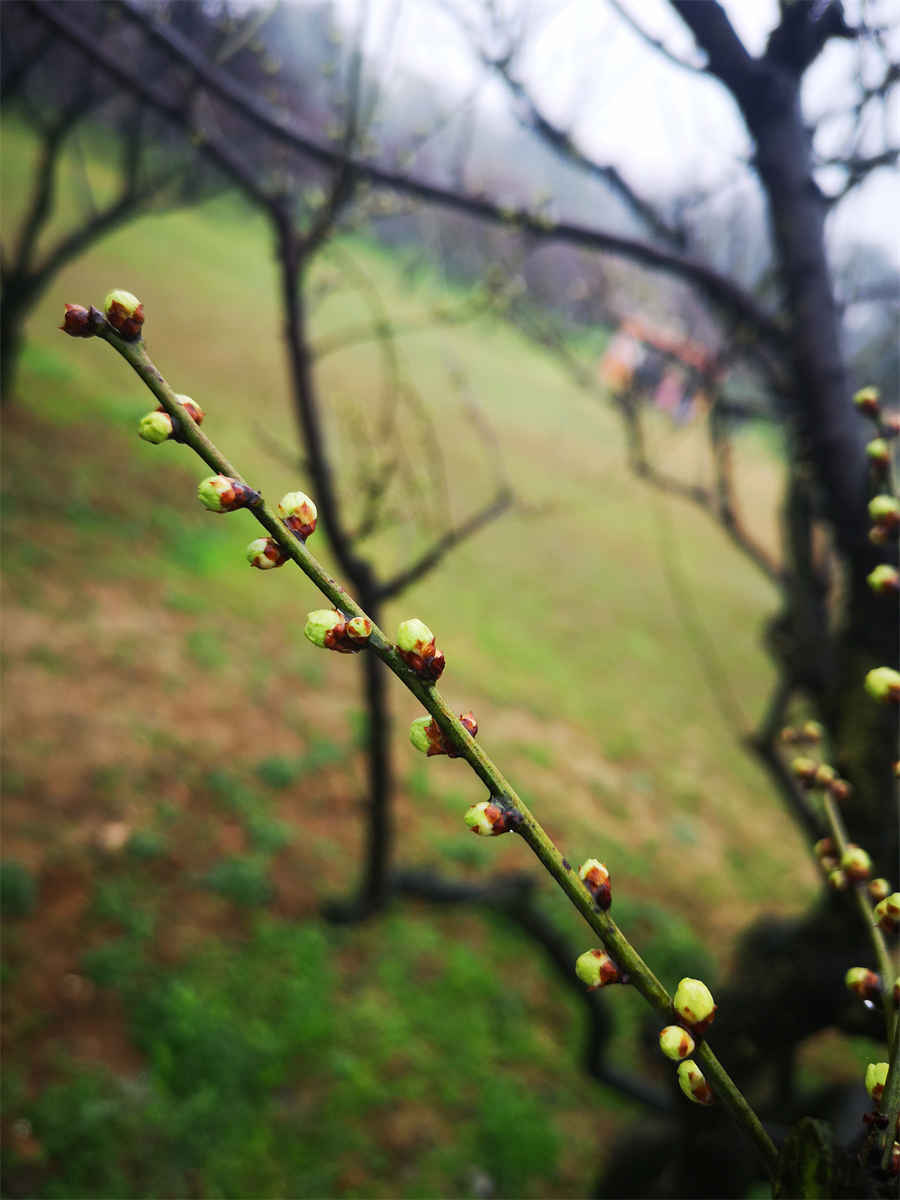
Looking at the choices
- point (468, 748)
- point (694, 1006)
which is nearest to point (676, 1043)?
point (694, 1006)

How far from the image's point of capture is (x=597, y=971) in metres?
0.65

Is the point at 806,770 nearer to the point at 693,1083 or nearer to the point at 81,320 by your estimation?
the point at 693,1083

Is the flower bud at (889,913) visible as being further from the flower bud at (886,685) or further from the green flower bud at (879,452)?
the green flower bud at (879,452)

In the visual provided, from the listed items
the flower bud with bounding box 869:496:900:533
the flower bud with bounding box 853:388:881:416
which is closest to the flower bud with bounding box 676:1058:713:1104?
the flower bud with bounding box 869:496:900:533

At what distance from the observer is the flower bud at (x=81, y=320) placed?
58cm

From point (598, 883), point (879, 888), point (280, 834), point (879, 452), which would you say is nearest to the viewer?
point (598, 883)

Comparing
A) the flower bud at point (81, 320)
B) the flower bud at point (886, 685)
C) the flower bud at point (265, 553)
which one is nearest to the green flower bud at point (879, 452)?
the flower bud at point (886, 685)

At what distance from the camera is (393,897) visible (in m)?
3.92

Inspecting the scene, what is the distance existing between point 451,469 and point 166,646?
7420 mm

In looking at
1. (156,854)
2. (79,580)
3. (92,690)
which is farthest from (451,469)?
(156,854)

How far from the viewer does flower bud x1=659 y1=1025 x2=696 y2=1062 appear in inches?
23.4

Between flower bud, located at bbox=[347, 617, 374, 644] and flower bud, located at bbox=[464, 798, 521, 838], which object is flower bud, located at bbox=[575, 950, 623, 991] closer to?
flower bud, located at bbox=[464, 798, 521, 838]

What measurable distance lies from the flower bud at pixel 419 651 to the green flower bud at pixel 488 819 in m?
0.11

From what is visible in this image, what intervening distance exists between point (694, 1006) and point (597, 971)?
8 cm
